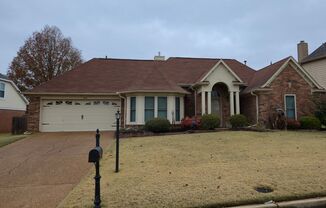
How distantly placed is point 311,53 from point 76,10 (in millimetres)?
21639

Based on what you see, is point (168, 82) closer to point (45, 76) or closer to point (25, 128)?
point (25, 128)

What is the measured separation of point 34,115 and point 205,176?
15.4 meters

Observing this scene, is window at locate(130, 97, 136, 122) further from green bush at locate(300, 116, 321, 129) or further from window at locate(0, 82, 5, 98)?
window at locate(0, 82, 5, 98)

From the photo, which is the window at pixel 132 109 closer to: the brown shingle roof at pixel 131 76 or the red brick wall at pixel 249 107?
the brown shingle roof at pixel 131 76

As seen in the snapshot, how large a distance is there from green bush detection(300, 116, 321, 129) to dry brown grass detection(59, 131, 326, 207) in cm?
649

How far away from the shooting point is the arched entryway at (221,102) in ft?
61.4

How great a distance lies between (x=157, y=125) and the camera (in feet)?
50.1

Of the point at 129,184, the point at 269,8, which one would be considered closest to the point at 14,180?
the point at 129,184

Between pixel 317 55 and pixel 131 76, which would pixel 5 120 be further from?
pixel 317 55

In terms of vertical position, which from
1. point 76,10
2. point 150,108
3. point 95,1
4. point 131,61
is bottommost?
point 150,108

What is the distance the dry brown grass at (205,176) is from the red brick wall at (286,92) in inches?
263

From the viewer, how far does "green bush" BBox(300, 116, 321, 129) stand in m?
16.2

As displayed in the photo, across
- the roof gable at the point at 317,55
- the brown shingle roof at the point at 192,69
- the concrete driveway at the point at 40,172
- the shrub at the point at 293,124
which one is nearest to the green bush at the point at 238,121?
the shrub at the point at 293,124

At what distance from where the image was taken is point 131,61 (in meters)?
22.5
